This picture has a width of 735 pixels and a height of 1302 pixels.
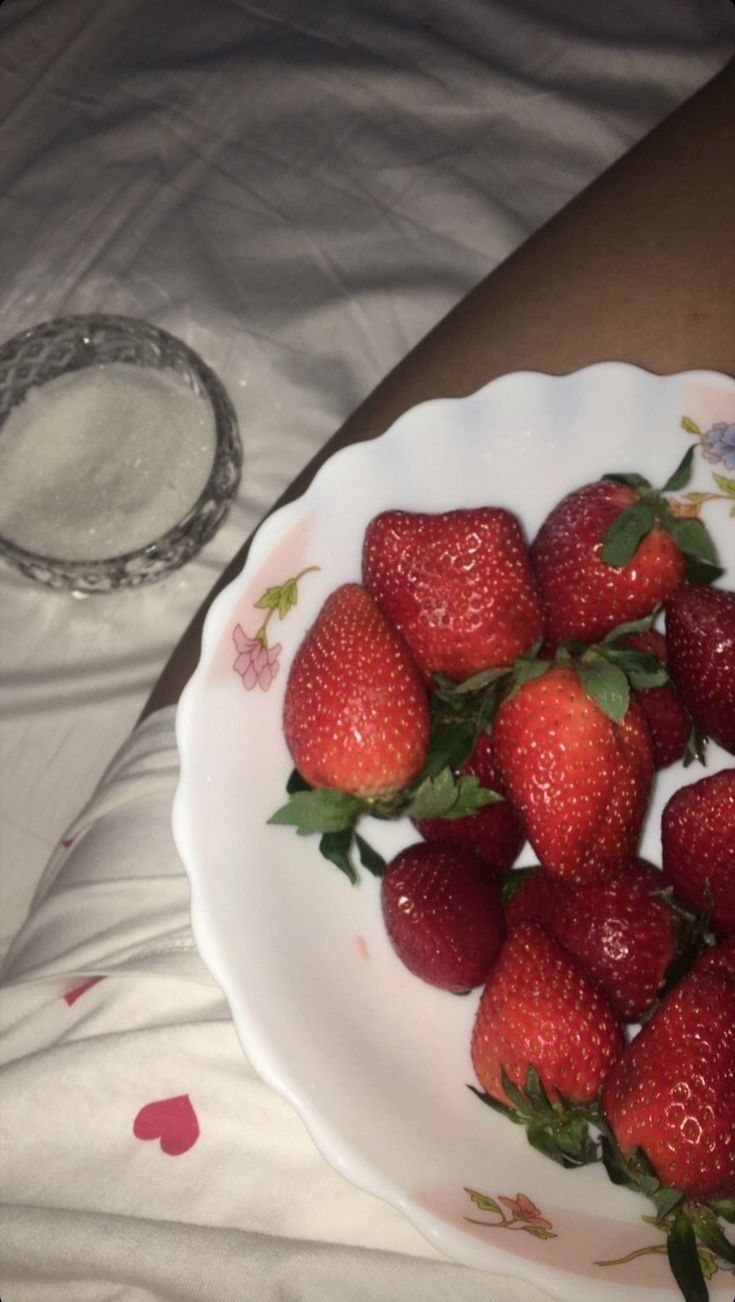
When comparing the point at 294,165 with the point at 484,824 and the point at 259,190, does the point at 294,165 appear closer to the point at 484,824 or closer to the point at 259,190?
the point at 259,190

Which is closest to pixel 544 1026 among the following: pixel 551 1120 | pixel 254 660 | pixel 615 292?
pixel 551 1120

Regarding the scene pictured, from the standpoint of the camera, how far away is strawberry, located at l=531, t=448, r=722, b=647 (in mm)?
688

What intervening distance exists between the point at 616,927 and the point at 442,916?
0.37ft

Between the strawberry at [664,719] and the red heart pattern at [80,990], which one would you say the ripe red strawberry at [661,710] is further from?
the red heart pattern at [80,990]

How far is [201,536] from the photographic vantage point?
43.8 inches

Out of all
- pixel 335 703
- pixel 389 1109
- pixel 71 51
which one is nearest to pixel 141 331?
pixel 71 51

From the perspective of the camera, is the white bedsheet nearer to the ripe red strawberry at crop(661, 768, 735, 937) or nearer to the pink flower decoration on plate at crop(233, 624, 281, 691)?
the pink flower decoration on plate at crop(233, 624, 281, 691)

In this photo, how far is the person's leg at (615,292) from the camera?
0.86m

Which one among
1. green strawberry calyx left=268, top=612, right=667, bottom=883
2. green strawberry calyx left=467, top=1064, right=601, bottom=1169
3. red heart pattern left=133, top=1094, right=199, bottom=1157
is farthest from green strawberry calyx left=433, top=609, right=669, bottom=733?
red heart pattern left=133, top=1094, right=199, bottom=1157

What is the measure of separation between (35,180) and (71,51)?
16 cm

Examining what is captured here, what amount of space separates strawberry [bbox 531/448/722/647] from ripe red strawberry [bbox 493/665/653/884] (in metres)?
0.06

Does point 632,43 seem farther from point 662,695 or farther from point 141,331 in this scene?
point 662,695

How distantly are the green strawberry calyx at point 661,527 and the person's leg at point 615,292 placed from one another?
0.19 metres

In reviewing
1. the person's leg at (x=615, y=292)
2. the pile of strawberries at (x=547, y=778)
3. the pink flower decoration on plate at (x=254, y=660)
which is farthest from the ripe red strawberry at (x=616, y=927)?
the person's leg at (x=615, y=292)
